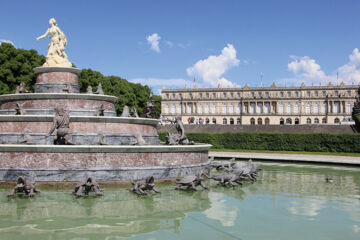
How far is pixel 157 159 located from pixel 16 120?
17.5 feet

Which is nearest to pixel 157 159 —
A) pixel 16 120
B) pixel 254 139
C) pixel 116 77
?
pixel 16 120

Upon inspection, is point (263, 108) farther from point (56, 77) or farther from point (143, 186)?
Result: point (143, 186)

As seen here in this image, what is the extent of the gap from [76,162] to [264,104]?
88.9 metres

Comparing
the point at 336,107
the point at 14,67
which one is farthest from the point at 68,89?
the point at 336,107

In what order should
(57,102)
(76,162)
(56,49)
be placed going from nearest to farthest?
(76,162) < (57,102) < (56,49)

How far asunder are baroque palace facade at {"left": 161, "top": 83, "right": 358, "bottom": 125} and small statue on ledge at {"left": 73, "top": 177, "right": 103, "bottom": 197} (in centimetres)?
7887

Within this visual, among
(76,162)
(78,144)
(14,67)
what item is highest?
(14,67)

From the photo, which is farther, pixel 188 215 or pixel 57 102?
pixel 57 102

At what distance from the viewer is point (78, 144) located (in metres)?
12.0

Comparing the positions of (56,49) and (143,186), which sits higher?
(56,49)

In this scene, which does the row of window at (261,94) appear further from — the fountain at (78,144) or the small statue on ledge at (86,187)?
the small statue on ledge at (86,187)

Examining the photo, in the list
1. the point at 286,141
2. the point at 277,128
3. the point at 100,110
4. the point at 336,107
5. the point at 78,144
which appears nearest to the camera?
the point at 78,144

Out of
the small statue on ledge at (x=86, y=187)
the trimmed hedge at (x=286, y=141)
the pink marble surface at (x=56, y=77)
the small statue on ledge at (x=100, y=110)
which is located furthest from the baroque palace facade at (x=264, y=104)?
the small statue on ledge at (x=86, y=187)

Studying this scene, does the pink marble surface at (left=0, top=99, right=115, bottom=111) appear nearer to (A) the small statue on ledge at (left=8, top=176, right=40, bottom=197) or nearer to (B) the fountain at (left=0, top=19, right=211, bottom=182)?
(B) the fountain at (left=0, top=19, right=211, bottom=182)
